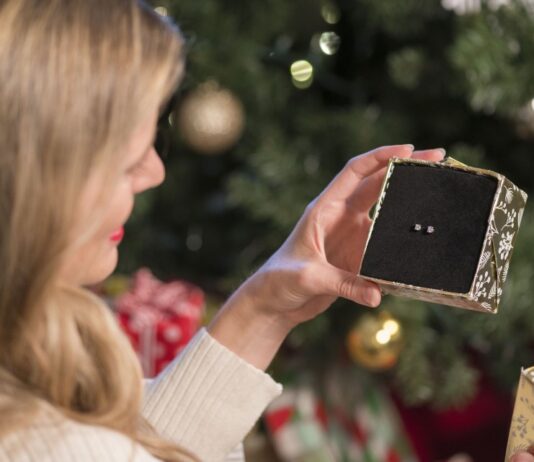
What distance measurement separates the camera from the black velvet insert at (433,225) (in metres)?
0.80

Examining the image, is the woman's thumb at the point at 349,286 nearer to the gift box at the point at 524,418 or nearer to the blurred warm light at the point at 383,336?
the gift box at the point at 524,418

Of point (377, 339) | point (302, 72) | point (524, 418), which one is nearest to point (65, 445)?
point (524, 418)

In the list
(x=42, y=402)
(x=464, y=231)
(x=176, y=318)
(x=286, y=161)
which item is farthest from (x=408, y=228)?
(x=176, y=318)

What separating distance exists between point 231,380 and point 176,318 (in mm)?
560

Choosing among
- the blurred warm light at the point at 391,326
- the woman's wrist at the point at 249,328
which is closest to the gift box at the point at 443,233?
the woman's wrist at the point at 249,328

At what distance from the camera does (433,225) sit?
32.2 inches

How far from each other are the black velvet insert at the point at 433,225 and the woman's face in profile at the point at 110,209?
0.24 metres

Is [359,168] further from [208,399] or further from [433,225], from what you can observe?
[208,399]

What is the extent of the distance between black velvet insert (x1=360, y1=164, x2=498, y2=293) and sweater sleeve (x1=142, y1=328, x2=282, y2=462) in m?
0.20

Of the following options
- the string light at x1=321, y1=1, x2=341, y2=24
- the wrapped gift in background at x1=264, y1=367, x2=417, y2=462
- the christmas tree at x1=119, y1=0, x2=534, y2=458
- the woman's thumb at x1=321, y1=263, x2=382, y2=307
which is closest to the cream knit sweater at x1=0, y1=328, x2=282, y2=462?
the woman's thumb at x1=321, y1=263, x2=382, y2=307

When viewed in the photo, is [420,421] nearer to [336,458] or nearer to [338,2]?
[336,458]

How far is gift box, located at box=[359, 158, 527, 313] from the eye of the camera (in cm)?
79

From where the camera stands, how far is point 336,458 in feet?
5.18

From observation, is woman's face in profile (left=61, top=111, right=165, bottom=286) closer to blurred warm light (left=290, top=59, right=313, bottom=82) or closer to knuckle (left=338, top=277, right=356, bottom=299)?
knuckle (left=338, top=277, right=356, bottom=299)
